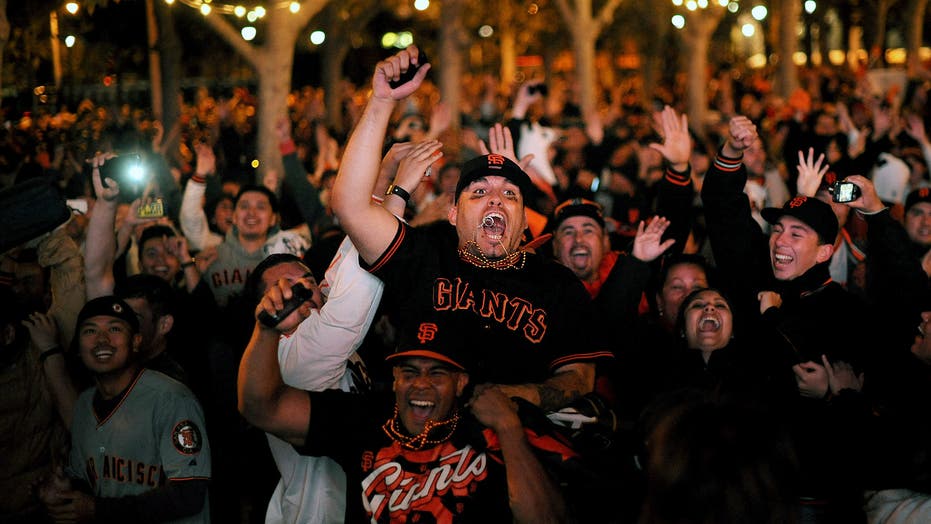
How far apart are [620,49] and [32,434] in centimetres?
3318

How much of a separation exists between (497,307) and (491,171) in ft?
2.14

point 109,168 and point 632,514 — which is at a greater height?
point 109,168

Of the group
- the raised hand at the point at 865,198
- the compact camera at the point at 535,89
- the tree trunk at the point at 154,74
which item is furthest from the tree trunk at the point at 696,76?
the raised hand at the point at 865,198

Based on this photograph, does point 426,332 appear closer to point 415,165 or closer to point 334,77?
point 415,165

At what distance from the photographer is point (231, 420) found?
18.3 feet

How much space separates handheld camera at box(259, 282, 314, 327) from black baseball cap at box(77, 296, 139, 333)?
166 cm

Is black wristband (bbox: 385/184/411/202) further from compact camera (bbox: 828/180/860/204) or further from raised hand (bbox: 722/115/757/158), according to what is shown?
compact camera (bbox: 828/180/860/204)

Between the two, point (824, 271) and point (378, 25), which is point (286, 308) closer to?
point (824, 271)

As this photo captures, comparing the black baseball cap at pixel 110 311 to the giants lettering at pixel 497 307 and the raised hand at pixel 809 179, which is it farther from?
the raised hand at pixel 809 179

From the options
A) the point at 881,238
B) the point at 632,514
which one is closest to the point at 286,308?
the point at 632,514

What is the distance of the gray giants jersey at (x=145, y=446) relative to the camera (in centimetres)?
457

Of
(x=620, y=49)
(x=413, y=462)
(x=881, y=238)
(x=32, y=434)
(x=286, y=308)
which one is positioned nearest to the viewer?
(x=286, y=308)

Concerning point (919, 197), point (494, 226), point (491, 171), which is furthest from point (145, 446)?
point (919, 197)

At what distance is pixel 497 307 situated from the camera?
419 cm
